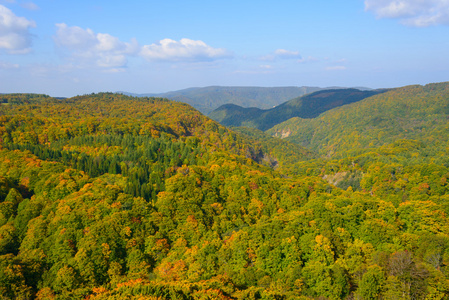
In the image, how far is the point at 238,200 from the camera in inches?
3716

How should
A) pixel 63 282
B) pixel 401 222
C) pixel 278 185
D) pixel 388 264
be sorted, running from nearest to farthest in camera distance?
pixel 388 264
pixel 63 282
pixel 401 222
pixel 278 185

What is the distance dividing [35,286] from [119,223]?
70.2ft

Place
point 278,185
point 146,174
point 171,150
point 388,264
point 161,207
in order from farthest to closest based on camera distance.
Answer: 1. point 171,150
2. point 146,174
3. point 278,185
4. point 161,207
5. point 388,264

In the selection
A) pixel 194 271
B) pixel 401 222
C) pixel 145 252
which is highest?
pixel 401 222

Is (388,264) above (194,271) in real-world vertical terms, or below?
above

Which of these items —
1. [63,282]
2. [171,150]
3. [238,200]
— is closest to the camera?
[63,282]

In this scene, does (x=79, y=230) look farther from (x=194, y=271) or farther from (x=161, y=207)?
(x=194, y=271)

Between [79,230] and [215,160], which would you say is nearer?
[79,230]

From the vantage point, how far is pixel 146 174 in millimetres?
122250

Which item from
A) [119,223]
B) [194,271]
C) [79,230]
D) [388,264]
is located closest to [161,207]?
[119,223]

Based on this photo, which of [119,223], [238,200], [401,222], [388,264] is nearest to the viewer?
[388,264]

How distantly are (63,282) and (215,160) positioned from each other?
271 ft

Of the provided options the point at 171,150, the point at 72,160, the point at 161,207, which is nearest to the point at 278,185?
the point at 161,207

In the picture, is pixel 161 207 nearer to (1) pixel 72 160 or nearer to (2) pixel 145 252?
(2) pixel 145 252
